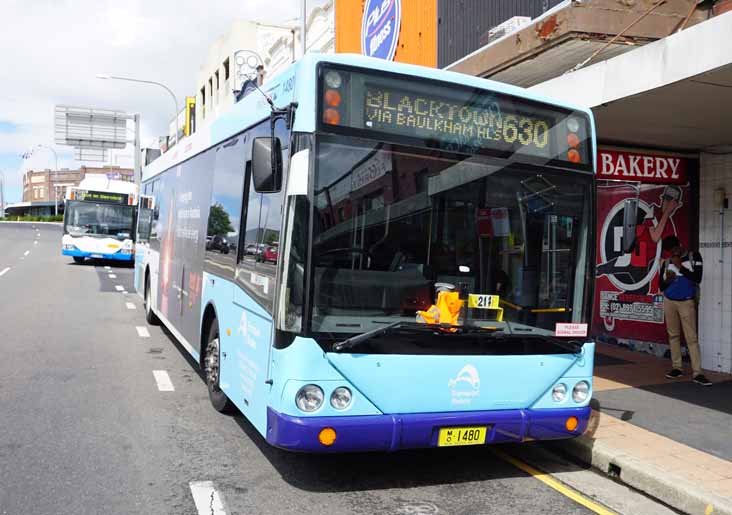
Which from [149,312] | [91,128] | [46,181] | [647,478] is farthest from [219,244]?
[46,181]

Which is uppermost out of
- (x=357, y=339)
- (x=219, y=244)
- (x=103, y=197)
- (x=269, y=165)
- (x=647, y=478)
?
(x=103, y=197)

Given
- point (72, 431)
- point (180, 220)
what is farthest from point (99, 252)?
point (72, 431)

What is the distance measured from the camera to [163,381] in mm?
8086

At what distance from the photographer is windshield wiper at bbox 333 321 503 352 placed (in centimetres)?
448

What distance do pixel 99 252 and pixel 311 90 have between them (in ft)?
79.5

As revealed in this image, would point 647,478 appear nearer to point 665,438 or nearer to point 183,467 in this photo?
point 665,438

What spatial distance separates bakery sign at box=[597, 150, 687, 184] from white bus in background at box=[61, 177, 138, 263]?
21.2 m

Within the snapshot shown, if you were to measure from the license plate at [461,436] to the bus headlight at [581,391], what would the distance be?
873 mm

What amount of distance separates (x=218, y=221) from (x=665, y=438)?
15.0 feet

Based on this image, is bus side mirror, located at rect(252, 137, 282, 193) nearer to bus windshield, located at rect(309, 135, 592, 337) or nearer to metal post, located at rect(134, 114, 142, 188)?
bus windshield, located at rect(309, 135, 592, 337)

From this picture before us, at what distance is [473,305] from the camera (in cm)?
500

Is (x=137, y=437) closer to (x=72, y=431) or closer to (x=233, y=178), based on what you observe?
(x=72, y=431)

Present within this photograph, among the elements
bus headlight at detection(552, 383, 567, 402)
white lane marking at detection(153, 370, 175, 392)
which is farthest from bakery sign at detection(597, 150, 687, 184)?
white lane marking at detection(153, 370, 175, 392)

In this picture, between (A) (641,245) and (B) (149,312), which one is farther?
(B) (149,312)
